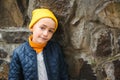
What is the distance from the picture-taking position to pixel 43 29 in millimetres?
1720

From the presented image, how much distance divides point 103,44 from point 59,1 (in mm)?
376

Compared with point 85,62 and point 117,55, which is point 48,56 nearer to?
point 85,62

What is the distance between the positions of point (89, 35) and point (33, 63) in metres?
0.39

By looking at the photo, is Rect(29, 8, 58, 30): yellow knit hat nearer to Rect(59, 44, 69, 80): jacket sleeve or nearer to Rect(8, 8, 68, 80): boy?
Rect(8, 8, 68, 80): boy

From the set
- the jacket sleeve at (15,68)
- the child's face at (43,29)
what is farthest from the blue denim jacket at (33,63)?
the child's face at (43,29)

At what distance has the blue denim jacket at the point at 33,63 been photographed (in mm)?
1788

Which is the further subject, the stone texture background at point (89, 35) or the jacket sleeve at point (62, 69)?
the jacket sleeve at point (62, 69)

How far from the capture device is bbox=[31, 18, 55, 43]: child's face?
5.60 ft

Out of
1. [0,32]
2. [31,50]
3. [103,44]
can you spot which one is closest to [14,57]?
[31,50]

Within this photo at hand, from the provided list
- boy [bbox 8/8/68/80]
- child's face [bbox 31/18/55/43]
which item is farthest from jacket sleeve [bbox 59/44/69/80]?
child's face [bbox 31/18/55/43]

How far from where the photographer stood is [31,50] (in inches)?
71.0

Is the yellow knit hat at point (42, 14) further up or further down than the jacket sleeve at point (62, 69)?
further up

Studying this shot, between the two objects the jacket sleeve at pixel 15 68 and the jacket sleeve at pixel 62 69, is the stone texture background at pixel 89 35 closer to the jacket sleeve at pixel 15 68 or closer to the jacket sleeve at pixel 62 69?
the jacket sleeve at pixel 62 69

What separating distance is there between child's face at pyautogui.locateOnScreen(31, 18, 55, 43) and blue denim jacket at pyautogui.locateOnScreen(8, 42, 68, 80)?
0.37ft
